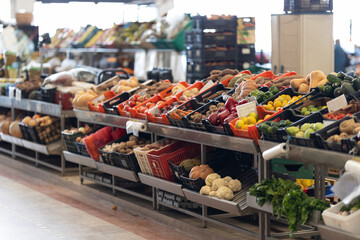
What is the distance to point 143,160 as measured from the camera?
5.99 m

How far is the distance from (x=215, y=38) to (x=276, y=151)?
5800 millimetres

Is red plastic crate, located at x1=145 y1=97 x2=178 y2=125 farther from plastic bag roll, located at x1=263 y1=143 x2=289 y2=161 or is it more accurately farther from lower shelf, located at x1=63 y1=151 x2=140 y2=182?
plastic bag roll, located at x1=263 y1=143 x2=289 y2=161

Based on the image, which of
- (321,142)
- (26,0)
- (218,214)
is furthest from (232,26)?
(26,0)

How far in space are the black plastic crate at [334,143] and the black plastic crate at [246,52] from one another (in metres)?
5.87

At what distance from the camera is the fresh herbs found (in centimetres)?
401

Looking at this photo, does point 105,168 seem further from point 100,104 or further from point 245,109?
point 245,109

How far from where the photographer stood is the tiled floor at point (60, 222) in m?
5.67

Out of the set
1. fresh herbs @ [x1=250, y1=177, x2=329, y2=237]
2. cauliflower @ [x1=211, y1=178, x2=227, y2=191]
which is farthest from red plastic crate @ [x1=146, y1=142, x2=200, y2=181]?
fresh herbs @ [x1=250, y1=177, x2=329, y2=237]

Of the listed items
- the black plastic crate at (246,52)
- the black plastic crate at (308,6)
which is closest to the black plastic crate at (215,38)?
the black plastic crate at (246,52)

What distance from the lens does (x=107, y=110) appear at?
6.98 m

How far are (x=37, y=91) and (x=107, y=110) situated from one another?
226 cm

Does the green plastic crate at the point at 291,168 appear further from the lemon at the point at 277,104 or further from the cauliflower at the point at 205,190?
the cauliflower at the point at 205,190

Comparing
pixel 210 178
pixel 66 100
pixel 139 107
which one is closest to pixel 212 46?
pixel 66 100

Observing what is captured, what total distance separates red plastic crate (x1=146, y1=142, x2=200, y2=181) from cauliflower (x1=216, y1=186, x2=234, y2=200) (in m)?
0.88
